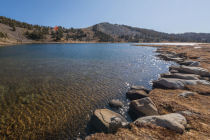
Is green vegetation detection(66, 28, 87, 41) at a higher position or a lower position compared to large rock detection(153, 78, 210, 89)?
higher

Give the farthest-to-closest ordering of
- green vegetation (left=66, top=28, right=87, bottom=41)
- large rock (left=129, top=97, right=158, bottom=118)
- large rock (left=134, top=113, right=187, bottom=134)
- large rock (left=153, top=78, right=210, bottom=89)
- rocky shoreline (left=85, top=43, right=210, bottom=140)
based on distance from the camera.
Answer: green vegetation (left=66, top=28, right=87, bottom=41), large rock (left=153, top=78, right=210, bottom=89), large rock (left=129, top=97, right=158, bottom=118), large rock (left=134, top=113, right=187, bottom=134), rocky shoreline (left=85, top=43, right=210, bottom=140)

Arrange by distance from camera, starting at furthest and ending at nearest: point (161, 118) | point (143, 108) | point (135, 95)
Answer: point (135, 95) → point (143, 108) → point (161, 118)

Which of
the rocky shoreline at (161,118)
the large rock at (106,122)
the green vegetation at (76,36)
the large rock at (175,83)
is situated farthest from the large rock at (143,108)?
the green vegetation at (76,36)

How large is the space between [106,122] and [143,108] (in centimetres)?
330

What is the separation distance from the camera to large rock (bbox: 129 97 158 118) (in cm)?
753

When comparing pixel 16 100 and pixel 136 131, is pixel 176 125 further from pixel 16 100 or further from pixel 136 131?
pixel 16 100

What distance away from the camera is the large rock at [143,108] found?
7525 mm

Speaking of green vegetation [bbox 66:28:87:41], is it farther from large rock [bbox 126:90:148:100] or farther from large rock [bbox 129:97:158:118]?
large rock [bbox 129:97:158:118]

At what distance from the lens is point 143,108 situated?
7816 mm

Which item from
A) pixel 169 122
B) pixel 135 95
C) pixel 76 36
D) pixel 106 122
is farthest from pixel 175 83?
pixel 76 36

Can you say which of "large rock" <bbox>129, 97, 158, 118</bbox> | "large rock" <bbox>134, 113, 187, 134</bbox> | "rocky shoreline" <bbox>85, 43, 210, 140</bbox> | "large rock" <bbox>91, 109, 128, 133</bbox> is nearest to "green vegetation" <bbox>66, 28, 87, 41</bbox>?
"large rock" <bbox>129, 97, 158, 118</bbox>

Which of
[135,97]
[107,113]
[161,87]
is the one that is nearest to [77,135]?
[107,113]

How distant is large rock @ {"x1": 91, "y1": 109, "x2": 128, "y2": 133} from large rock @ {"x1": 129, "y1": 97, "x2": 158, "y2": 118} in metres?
1.80

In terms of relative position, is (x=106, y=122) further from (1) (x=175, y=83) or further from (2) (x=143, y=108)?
(1) (x=175, y=83)
